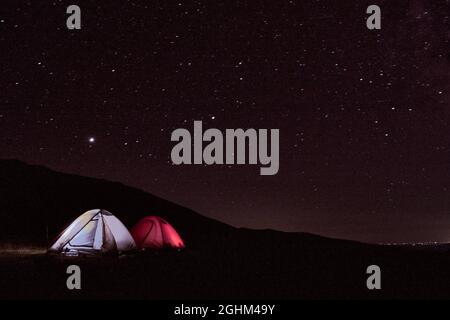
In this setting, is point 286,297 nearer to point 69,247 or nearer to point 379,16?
point 379,16

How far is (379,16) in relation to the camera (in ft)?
31.6

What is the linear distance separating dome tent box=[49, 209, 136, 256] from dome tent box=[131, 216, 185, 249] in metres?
1.20

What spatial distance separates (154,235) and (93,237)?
2.29 m

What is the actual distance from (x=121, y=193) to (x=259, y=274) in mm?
42196

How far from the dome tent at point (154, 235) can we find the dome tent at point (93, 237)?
3.92 ft

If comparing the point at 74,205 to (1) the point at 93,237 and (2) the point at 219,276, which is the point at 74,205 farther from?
(2) the point at 219,276

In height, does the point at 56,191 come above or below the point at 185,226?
above

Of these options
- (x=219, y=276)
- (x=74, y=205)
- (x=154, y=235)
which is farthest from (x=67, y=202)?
(x=219, y=276)

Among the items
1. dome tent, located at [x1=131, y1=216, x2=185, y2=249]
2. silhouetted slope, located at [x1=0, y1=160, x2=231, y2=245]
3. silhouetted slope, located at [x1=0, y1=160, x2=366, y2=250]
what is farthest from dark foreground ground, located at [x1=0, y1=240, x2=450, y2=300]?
silhouetted slope, located at [x1=0, y1=160, x2=231, y2=245]

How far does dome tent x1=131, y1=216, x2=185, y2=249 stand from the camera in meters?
15.6

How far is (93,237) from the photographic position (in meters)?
13.8

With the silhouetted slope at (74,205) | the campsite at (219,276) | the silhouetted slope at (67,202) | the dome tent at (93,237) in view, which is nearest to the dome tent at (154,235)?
the campsite at (219,276)
